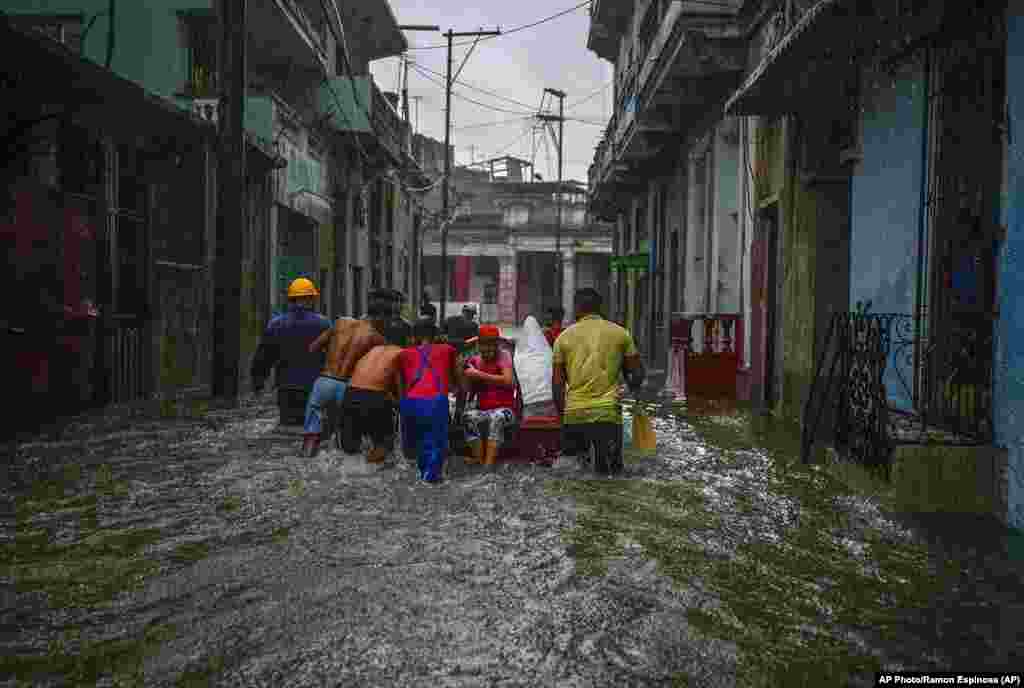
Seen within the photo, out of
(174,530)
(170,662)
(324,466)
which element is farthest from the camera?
(324,466)

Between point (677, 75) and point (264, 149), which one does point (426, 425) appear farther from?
point (264, 149)

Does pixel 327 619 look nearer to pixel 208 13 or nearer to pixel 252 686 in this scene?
pixel 252 686

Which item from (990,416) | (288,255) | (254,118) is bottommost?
(990,416)

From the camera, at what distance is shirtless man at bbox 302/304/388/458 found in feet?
28.3

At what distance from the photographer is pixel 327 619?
4.07m

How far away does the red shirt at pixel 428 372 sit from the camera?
787cm

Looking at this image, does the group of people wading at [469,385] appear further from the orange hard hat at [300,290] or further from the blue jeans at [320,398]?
the orange hard hat at [300,290]

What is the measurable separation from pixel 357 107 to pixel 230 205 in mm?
13292

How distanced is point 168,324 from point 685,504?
10380mm

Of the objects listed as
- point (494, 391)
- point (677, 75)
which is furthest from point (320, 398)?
point (677, 75)

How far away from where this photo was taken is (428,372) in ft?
25.9

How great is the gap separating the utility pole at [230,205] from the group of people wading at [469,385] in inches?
162

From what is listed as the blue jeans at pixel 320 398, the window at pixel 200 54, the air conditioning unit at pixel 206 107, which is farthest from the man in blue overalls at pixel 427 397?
the window at pixel 200 54

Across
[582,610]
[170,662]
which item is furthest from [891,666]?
[170,662]
